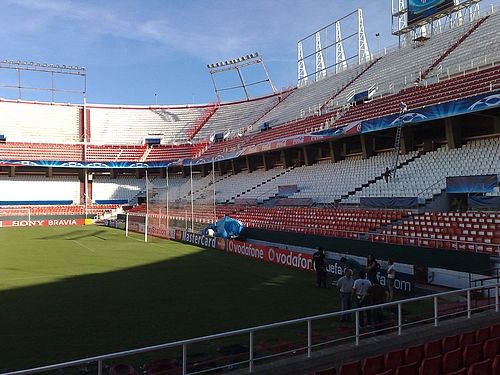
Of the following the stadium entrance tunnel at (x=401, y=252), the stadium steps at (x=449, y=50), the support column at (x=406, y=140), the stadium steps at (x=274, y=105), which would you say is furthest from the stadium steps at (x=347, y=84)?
the stadium entrance tunnel at (x=401, y=252)

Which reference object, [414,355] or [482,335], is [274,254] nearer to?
[482,335]

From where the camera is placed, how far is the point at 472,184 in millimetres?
20609

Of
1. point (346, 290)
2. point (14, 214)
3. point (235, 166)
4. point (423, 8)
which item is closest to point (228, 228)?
point (346, 290)

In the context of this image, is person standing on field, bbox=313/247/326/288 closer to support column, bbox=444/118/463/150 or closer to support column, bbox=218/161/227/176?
support column, bbox=444/118/463/150

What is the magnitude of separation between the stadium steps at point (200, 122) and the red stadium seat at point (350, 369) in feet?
188

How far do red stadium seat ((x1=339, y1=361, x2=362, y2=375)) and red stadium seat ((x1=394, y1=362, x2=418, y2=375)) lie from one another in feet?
1.69

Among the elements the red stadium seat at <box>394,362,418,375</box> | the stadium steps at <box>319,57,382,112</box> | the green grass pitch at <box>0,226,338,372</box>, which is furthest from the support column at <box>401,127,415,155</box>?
the red stadium seat at <box>394,362,418,375</box>

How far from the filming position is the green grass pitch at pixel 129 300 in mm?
9516

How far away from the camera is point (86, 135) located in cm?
6106

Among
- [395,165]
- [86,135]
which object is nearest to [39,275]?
[395,165]

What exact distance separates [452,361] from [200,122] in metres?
60.5

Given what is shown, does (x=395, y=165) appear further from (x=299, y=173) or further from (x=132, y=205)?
(x=132, y=205)

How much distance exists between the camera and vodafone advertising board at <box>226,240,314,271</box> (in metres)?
19.2

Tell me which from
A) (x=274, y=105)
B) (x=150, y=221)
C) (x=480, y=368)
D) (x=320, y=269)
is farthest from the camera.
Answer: (x=274, y=105)
